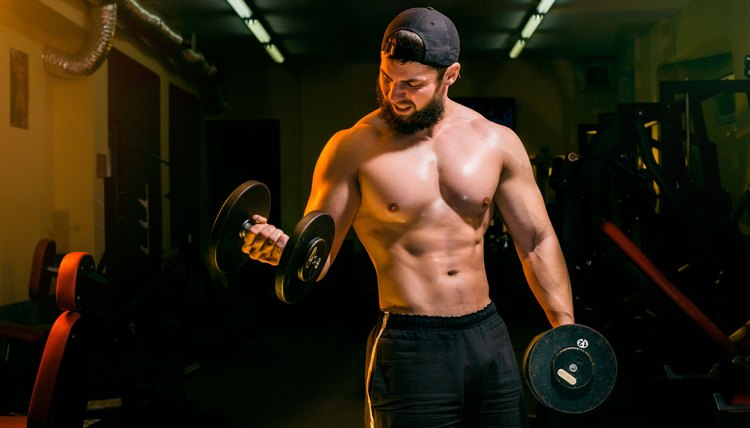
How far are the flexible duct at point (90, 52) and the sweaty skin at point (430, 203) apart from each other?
137 inches

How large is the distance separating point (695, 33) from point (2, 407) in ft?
18.1

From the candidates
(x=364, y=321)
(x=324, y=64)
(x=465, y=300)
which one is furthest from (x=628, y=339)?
(x=324, y=64)

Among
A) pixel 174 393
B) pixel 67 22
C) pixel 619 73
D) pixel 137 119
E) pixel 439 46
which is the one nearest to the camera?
pixel 439 46

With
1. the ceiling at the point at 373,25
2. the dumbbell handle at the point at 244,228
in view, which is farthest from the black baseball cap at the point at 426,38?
the ceiling at the point at 373,25

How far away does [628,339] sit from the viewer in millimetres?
4176

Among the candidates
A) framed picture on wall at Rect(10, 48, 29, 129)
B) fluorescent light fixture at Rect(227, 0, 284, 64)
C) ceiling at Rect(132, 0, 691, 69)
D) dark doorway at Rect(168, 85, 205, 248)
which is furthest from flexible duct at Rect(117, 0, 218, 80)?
framed picture on wall at Rect(10, 48, 29, 129)

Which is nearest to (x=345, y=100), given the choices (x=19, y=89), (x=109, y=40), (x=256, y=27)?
(x=256, y=27)

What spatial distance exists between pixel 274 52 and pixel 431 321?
6.31 metres

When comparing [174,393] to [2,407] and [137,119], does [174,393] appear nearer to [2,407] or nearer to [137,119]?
[2,407]

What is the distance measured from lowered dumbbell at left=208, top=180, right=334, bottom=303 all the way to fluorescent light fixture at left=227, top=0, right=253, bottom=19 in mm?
4465

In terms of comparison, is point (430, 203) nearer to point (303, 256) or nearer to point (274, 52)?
point (303, 256)

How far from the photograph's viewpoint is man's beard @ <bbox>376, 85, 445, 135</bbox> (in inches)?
60.6

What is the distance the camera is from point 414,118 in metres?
1.54

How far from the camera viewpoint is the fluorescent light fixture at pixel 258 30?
6086 millimetres
